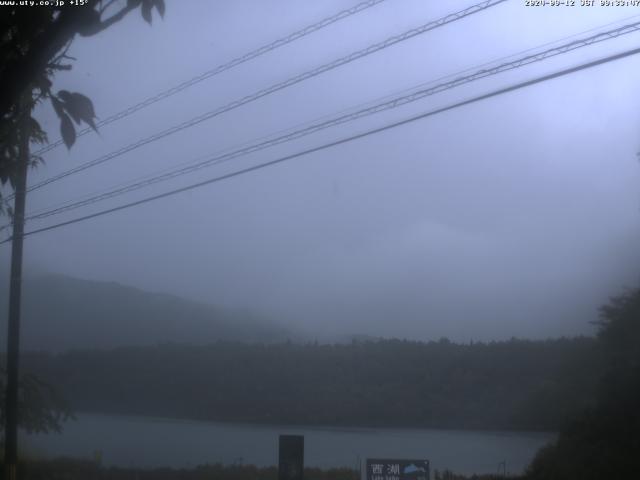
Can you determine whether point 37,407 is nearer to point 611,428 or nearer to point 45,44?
point 611,428

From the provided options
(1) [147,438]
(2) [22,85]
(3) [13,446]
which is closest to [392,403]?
(1) [147,438]

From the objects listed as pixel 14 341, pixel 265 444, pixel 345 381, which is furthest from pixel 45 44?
pixel 345 381

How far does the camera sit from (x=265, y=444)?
22.6m

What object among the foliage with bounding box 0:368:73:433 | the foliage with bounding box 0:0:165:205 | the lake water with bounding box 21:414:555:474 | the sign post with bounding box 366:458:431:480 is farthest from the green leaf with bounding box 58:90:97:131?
the foliage with bounding box 0:368:73:433

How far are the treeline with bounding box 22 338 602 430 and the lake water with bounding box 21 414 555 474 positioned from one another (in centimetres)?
73

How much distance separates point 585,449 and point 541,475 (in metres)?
1.09

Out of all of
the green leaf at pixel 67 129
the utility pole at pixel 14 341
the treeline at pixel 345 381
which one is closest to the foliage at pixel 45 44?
the green leaf at pixel 67 129

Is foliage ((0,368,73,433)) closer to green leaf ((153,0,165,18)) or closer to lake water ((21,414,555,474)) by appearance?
lake water ((21,414,555,474))

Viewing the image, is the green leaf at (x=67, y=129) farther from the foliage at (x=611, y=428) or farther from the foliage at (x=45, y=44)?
the foliage at (x=611, y=428)

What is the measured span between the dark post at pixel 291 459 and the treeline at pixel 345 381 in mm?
8120

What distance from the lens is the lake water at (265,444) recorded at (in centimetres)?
1902

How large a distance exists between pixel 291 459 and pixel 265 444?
10.4 metres

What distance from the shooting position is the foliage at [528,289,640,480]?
1548 cm

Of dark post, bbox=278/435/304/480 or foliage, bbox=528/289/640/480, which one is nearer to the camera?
dark post, bbox=278/435/304/480
